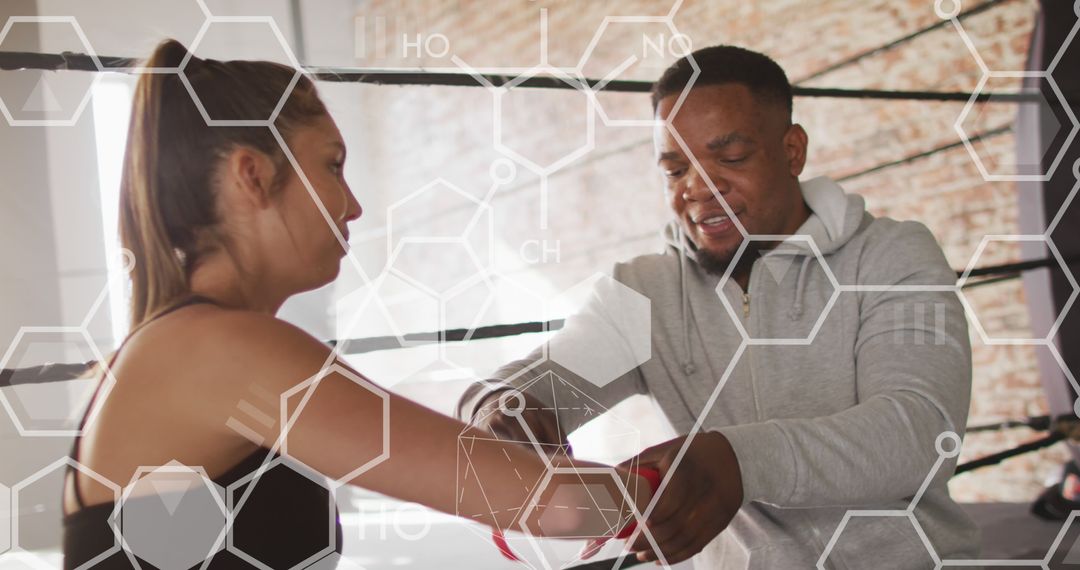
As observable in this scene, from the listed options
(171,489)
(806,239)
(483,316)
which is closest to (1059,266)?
(806,239)

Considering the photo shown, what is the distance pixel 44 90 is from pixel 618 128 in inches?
17.4

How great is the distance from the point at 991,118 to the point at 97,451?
109cm

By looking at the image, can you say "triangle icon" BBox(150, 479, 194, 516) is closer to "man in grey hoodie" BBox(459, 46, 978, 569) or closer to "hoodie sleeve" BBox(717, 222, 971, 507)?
"man in grey hoodie" BBox(459, 46, 978, 569)

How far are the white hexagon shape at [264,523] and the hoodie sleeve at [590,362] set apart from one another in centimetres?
11

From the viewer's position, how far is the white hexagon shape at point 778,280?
2.35ft

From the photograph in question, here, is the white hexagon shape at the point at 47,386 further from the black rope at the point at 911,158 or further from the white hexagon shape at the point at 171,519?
the black rope at the point at 911,158

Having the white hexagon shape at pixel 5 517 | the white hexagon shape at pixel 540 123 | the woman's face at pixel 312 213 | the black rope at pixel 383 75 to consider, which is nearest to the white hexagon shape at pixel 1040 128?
the black rope at pixel 383 75

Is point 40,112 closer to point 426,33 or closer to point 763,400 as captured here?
point 426,33

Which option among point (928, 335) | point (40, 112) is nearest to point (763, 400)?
point (928, 335)

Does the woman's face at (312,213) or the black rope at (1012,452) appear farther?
the black rope at (1012,452)

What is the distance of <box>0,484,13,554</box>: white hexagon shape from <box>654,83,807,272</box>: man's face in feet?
1.86

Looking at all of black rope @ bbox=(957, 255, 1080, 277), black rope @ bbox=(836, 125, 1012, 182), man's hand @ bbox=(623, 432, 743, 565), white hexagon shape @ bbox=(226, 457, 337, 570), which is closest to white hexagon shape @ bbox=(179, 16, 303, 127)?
white hexagon shape @ bbox=(226, 457, 337, 570)

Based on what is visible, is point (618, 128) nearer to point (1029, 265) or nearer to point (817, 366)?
point (817, 366)

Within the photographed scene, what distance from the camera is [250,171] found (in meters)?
0.47
